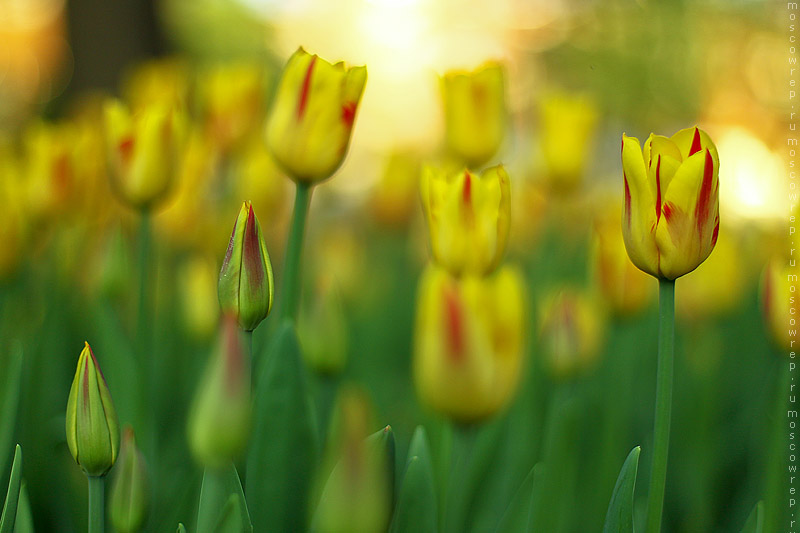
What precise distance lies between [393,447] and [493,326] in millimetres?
170

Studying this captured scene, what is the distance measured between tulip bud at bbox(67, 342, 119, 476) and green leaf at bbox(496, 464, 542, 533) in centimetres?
38

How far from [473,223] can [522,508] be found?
0.29 meters

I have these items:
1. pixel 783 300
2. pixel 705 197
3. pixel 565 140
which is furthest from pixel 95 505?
pixel 565 140

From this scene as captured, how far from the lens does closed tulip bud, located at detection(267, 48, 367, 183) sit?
805 millimetres

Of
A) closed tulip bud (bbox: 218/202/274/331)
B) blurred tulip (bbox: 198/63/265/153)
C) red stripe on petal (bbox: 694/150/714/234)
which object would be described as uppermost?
blurred tulip (bbox: 198/63/265/153)

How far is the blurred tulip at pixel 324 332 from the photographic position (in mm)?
924

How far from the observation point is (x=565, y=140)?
150 centimetres

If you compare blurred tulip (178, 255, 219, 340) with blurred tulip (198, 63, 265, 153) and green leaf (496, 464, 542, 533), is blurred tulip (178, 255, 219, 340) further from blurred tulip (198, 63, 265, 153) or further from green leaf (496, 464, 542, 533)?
green leaf (496, 464, 542, 533)

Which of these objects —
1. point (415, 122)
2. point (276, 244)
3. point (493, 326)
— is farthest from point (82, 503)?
point (415, 122)

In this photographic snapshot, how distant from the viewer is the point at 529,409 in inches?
48.4

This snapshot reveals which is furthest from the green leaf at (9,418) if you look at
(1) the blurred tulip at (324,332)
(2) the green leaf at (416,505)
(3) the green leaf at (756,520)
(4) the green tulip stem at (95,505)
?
(3) the green leaf at (756,520)

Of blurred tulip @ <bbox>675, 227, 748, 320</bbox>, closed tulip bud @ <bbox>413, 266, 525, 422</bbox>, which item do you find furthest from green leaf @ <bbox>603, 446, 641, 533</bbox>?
blurred tulip @ <bbox>675, 227, 748, 320</bbox>

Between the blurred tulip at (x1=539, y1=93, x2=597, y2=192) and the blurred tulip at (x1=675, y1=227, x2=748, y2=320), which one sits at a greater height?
the blurred tulip at (x1=539, y1=93, x2=597, y2=192)

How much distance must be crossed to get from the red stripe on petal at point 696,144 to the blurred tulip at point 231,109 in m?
0.96
